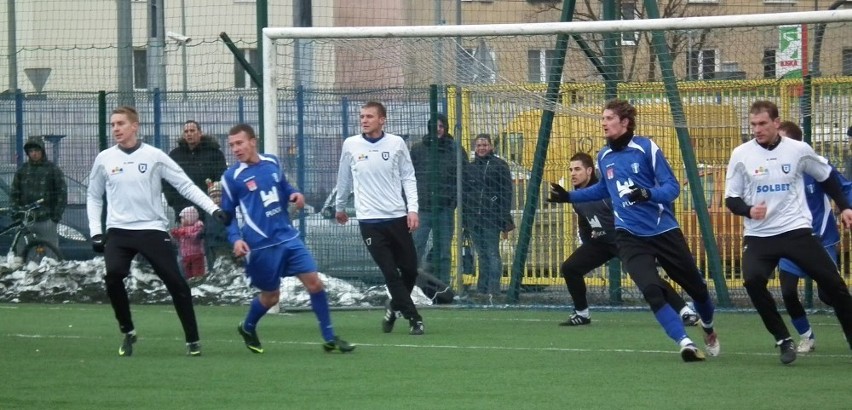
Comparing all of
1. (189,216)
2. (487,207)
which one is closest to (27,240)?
(189,216)

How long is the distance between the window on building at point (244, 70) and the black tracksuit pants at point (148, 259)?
5.47 metres

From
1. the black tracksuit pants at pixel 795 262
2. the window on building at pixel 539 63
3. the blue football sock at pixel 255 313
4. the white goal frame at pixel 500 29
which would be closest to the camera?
the black tracksuit pants at pixel 795 262

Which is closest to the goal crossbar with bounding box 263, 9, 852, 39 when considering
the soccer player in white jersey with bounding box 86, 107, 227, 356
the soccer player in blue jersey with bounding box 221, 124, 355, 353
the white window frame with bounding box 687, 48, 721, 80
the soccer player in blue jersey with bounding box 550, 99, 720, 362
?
the white window frame with bounding box 687, 48, 721, 80

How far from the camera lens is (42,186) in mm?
17859

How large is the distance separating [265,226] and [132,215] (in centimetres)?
99

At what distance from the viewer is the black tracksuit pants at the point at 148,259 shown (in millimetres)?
10617

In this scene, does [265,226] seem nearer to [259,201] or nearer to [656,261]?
[259,201]

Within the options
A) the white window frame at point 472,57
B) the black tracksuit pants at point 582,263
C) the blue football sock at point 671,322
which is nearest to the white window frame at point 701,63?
the white window frame at point 472,57

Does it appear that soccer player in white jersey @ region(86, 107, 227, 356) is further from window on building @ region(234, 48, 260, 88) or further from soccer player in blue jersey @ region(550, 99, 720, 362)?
window on building @ region(234, 48, 260, 88)

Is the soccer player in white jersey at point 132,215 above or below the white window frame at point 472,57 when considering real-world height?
below

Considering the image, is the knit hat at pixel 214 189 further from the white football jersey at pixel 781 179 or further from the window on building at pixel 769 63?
the white football jersey at pixel 781 179

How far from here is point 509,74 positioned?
48.9 feet

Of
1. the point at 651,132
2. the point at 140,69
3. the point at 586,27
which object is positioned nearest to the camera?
the point at 586,27

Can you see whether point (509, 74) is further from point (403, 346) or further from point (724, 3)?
point (724, 3)
